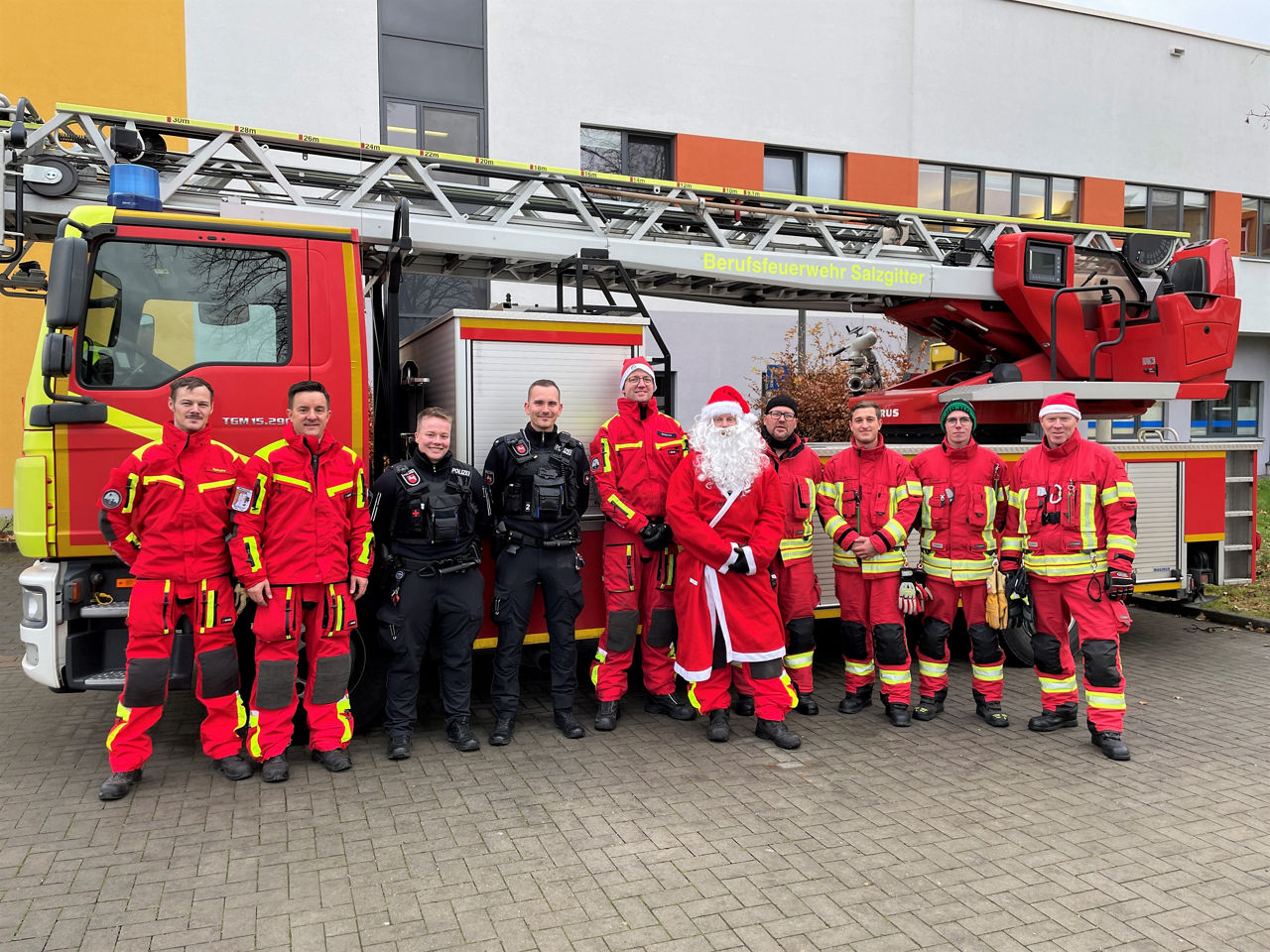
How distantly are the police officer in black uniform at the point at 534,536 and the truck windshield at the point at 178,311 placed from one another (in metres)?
1.30

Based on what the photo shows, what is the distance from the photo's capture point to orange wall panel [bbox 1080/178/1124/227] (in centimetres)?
1736

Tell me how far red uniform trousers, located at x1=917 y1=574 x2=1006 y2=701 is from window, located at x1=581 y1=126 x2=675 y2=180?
1050 cm

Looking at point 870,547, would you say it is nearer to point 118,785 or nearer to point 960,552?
point 960,552

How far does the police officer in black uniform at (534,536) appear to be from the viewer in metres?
4.78

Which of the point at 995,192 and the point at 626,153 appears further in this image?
the point at 995,192

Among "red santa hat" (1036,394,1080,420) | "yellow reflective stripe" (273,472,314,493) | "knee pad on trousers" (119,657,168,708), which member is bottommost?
"knee pad on trousers" (119,657,168,708)

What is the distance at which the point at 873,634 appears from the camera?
17.4ft

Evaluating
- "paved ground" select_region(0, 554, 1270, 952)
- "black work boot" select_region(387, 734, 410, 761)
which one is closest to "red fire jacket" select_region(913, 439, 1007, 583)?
"paved ground" select_region(0, 554, 1270, 952)

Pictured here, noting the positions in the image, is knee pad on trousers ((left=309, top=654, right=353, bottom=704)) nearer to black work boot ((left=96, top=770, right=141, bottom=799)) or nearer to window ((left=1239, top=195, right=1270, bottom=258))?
black work boot ((left=96, top=770, right=141, bottom=799))

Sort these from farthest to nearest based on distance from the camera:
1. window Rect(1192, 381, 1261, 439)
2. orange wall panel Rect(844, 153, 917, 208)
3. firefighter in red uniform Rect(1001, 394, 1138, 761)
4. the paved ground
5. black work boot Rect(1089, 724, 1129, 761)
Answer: window Rect(1192, 381, 1261, 439) → orange wall panel Rect(844, 153, 917, 208) → firefighter in red uniform Rect(1001, 394, 1138, 761) → black work boot Rect(1089, 724, 1129, 761) → the paved ground

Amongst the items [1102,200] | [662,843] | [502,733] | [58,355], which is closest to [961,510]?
[662,843]

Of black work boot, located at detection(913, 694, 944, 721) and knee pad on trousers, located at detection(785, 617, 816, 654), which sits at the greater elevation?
knee pad on trousers, located at detection(785, 617, 816, 654)

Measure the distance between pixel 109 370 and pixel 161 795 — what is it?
79.4 inches

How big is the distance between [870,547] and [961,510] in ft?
1.90
